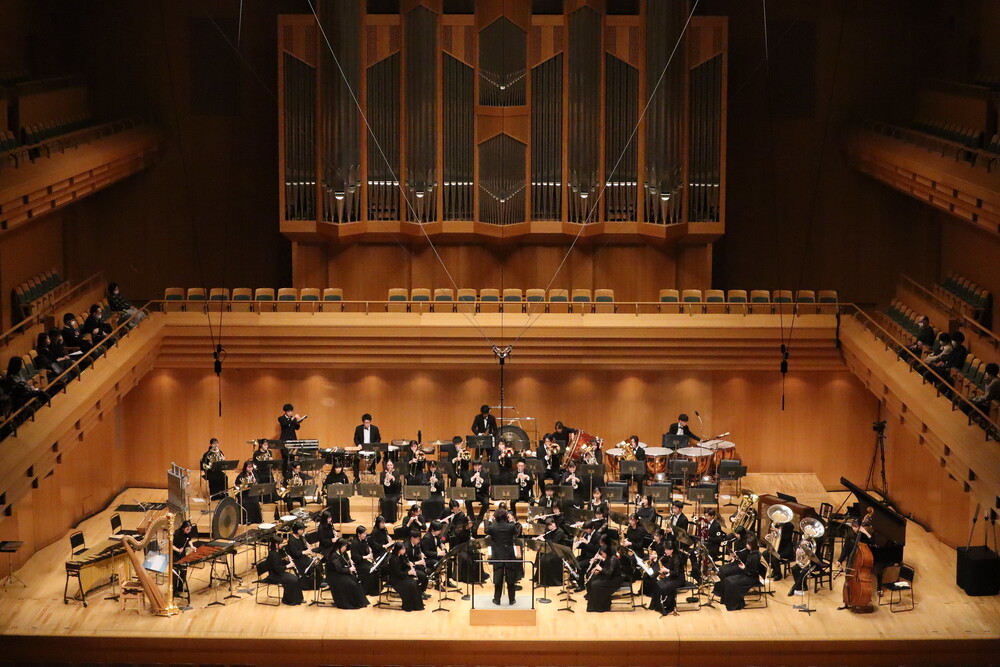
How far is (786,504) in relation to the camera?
42.4 ft

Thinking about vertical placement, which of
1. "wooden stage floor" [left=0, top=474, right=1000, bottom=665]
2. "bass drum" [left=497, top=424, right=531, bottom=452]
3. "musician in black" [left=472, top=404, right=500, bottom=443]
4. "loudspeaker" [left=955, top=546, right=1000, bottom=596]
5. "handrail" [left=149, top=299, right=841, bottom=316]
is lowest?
"wooden stage floor" [left=0, top=474, right=1000, bottom=665]

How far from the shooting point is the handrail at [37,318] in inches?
532

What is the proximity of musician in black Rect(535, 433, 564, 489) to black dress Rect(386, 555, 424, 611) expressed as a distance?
2.52 metres

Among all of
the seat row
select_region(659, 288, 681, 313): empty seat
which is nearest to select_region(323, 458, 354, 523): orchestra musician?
the seat row

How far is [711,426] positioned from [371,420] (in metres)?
4.16

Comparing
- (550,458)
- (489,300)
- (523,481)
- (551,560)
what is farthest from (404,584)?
(489,300)

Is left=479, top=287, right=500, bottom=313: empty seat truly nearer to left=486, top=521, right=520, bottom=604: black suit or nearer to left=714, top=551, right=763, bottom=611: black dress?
left=486, top=521, right=520, bottom=604: black suit

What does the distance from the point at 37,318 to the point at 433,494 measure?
16.5 feet

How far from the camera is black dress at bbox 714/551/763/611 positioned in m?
11.9

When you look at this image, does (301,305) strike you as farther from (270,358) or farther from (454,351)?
(454,351)

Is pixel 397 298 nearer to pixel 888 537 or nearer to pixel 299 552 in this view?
pixel 299 552

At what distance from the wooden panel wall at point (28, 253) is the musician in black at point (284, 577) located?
463cm

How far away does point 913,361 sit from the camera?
545 inches

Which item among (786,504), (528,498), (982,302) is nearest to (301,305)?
(528,498)
